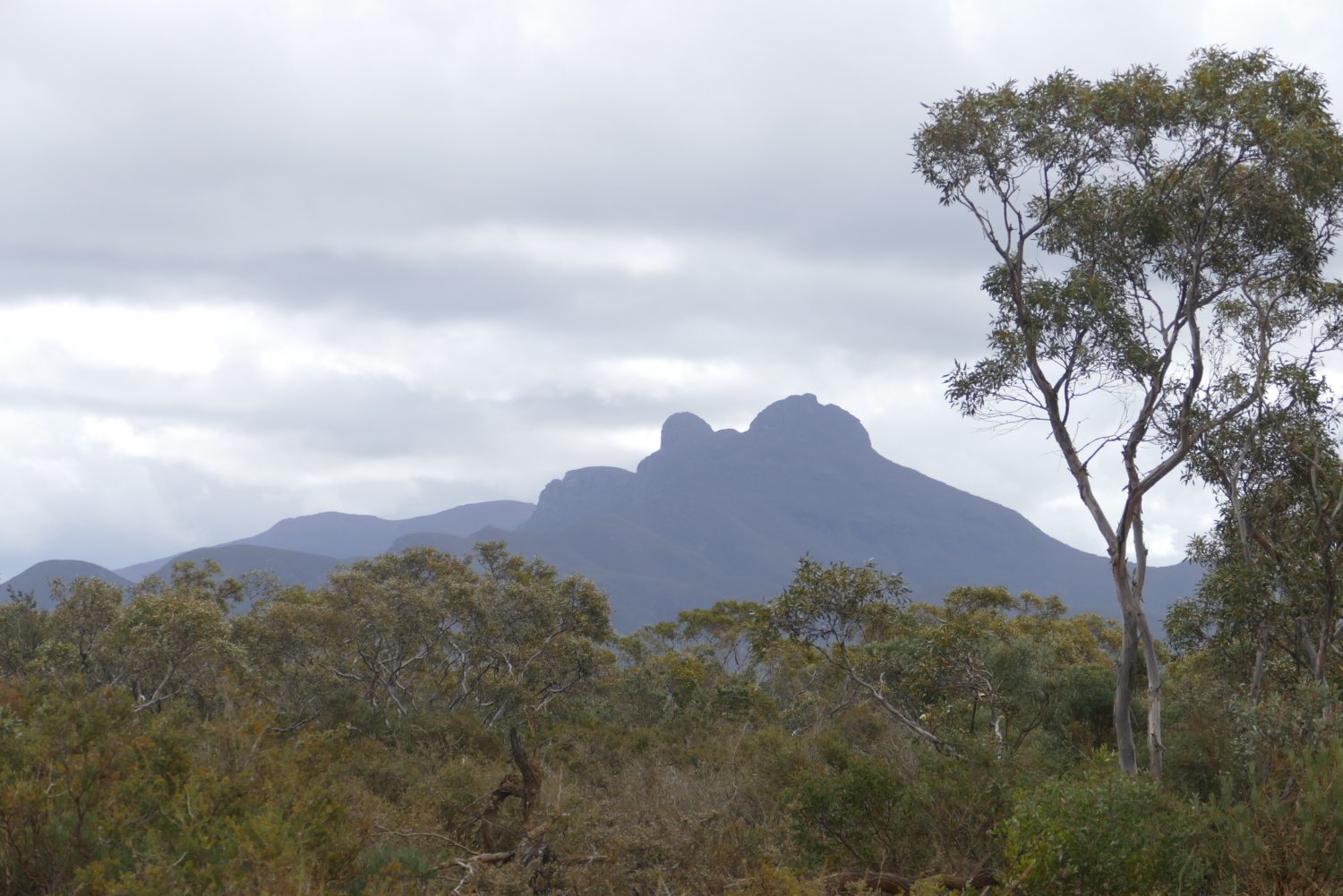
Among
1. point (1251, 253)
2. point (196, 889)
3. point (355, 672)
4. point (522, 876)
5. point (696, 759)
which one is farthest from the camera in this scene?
point (355, 672)

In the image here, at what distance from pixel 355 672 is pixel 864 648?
15213mm

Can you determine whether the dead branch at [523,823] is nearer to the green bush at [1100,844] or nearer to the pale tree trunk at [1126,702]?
the green bush at [1100,844]

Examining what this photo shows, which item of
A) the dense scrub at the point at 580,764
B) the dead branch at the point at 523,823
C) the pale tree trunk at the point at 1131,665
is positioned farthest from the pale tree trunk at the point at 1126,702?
the dead branch at the point at 523,823

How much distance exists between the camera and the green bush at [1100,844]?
25.7 ft

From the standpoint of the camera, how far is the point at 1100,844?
26.0 feet

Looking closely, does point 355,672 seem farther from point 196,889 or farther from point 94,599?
point 196,889

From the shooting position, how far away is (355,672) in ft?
91.3

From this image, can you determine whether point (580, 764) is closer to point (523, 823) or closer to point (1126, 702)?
point (523, 823)

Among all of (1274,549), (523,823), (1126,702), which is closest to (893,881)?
(1126,702)

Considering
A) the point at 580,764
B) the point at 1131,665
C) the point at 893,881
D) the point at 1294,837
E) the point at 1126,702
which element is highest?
the point at 1131,665

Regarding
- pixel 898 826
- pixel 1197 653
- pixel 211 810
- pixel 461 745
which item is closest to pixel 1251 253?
pixel 1197 653

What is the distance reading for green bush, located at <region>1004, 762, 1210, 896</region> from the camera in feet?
25.7

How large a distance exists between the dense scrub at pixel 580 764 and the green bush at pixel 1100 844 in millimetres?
Answer: 26

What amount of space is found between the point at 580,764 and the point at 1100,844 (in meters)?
16.9
